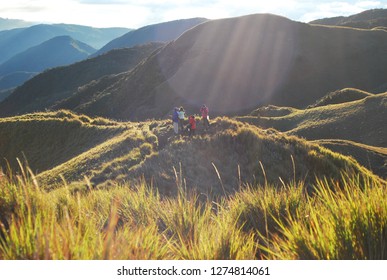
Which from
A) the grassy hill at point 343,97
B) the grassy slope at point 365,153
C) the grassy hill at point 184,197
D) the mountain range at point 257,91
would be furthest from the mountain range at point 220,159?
the grassy hill at point 343,97

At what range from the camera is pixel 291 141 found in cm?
2231

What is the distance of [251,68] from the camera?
9619cm

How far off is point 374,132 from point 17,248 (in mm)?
43265

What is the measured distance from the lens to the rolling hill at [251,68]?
88125mm

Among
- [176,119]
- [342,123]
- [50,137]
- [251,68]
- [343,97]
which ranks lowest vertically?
[342,123]

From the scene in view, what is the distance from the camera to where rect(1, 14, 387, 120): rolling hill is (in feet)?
289

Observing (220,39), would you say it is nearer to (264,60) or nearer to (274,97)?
(264,60)

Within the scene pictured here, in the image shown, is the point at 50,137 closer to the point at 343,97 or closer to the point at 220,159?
the point at 220,159

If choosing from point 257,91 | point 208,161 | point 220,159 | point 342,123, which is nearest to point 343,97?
point 342,123

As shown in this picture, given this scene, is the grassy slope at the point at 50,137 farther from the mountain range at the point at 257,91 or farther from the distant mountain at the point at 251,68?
the distant mountain at the point at 251,68

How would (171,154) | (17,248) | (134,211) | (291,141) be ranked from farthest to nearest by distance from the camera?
(291,141) → (171,154) → (134,211) → (17,248)

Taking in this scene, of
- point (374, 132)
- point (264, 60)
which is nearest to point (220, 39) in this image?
point (264, 60)

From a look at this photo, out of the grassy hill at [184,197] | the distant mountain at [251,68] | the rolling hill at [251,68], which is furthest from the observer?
the distant mountain at [251,68]
